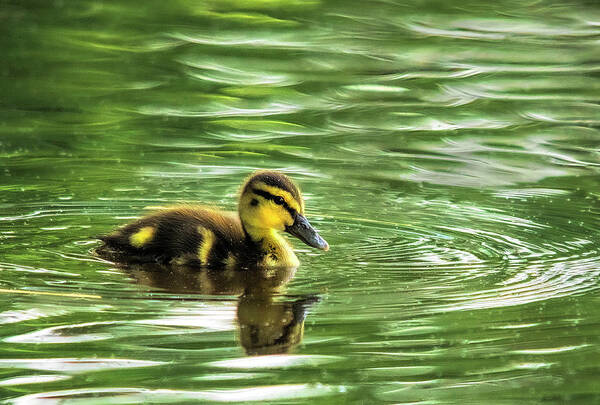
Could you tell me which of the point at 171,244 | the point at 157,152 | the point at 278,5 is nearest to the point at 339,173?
the point at 157,152

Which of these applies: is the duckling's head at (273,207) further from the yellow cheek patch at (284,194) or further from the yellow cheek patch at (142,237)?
the yellow cheek patch at (142,237)

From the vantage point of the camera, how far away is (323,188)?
747 centimetres

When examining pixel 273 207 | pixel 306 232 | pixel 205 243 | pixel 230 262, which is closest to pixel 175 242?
pixel 205 243

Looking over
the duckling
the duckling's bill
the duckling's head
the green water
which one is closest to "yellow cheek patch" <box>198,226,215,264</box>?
the duckling

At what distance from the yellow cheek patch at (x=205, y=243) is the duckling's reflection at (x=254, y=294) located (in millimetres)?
59

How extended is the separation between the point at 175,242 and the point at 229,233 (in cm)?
28

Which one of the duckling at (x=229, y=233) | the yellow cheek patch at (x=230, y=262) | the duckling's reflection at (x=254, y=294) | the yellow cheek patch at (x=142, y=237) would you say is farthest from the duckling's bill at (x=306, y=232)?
the yellow cheek patch at (x=142, y=237)

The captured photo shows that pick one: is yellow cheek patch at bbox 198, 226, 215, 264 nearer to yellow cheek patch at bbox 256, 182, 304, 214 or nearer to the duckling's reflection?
the duckling's reflection

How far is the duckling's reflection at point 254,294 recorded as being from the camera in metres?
5.02

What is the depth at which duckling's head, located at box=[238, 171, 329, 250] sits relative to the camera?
20.6ft

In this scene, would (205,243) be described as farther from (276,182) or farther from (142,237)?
(276,182)

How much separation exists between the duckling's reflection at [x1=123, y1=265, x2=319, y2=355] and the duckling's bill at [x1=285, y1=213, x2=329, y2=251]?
150mm

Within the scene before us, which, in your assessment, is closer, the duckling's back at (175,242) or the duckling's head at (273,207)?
the duckling's back at (175,242)

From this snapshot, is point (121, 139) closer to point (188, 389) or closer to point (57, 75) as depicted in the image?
point (57, 75)
